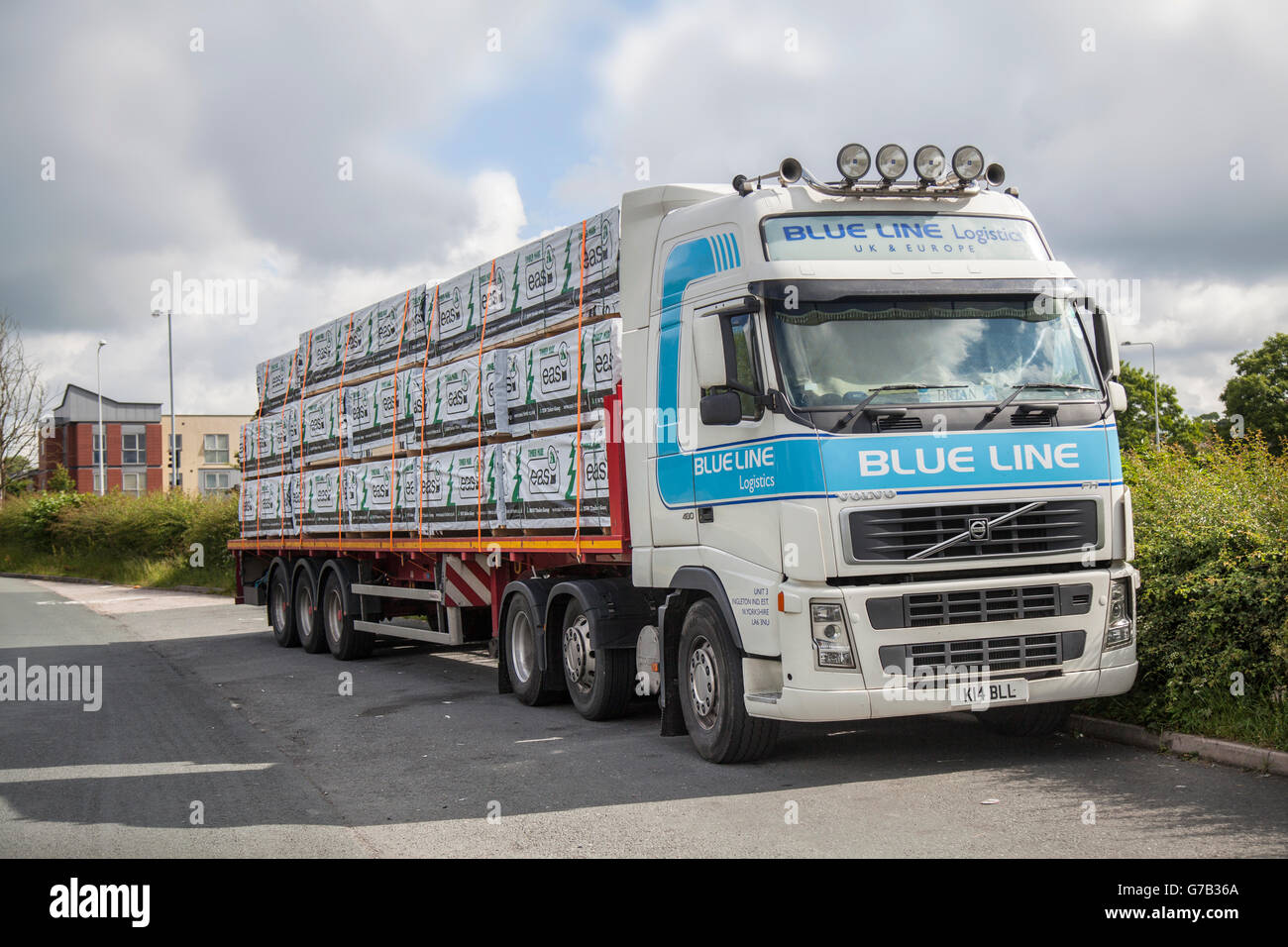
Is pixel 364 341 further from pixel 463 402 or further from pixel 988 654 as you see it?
pixel 988 654

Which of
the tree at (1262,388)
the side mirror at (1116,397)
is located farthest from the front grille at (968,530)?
the tree at (1262,388)

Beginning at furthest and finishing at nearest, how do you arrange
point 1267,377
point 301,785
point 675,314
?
point 1267,377 → point 675,314 → point 301,785

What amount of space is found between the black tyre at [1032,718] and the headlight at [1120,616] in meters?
0.69

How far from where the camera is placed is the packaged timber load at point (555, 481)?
9367 millimetres

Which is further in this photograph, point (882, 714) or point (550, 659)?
point (550, 659)

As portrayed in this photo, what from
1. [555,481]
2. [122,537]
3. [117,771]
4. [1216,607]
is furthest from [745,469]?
[122,537]

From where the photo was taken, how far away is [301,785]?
7777 millimetres

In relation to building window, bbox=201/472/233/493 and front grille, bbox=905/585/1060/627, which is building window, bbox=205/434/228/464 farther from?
front grille, bbox=905/585/1060/627

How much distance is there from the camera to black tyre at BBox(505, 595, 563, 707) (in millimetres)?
10289

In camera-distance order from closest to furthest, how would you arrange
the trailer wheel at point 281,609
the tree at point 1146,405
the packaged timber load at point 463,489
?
the packaged timber load at point 463,489
the trailer wheel at point 281,609
the tree at point 1146,405

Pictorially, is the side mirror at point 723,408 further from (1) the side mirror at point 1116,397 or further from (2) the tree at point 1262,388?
(2) the tree at point 1262,388

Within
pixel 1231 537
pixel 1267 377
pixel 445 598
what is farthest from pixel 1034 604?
pixel 1267 377
